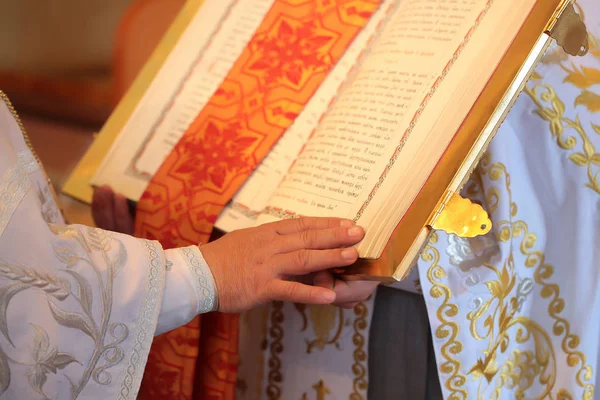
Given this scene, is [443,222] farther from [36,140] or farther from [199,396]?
[36,140]

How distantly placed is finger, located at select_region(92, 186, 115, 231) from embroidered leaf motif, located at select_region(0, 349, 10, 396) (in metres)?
0.47

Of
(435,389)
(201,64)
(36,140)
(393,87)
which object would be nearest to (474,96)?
(393,87)

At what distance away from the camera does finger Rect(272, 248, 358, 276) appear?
736 mm

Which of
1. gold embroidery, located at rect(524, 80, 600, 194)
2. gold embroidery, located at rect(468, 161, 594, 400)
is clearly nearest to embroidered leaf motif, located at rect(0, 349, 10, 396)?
gold embroidery, located at rect(468, 161, 594, 400)

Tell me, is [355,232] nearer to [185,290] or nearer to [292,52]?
[185,290]

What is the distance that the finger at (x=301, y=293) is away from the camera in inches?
29.9

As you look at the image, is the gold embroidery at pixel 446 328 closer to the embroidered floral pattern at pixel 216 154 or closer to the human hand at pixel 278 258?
the human hand at pixel 278 258

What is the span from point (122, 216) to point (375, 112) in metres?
0.50

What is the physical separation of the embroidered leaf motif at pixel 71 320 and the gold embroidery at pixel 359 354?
0.40 m

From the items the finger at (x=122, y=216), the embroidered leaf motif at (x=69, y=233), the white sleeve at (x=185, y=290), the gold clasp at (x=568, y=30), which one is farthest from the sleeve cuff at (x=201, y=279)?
the gold clasp at (x=568, y=30)

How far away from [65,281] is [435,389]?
533 millimetres

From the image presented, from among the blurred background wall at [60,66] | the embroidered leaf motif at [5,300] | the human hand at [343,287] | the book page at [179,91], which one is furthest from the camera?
the blurred background wall at [60,66]

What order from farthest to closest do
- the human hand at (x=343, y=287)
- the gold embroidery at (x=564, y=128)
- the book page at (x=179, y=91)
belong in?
the book page at (x=179, y=91)
the gold embroidery at (x=564, y=128)
the human hand at (x=343, y=287)

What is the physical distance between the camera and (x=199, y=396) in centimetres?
108
